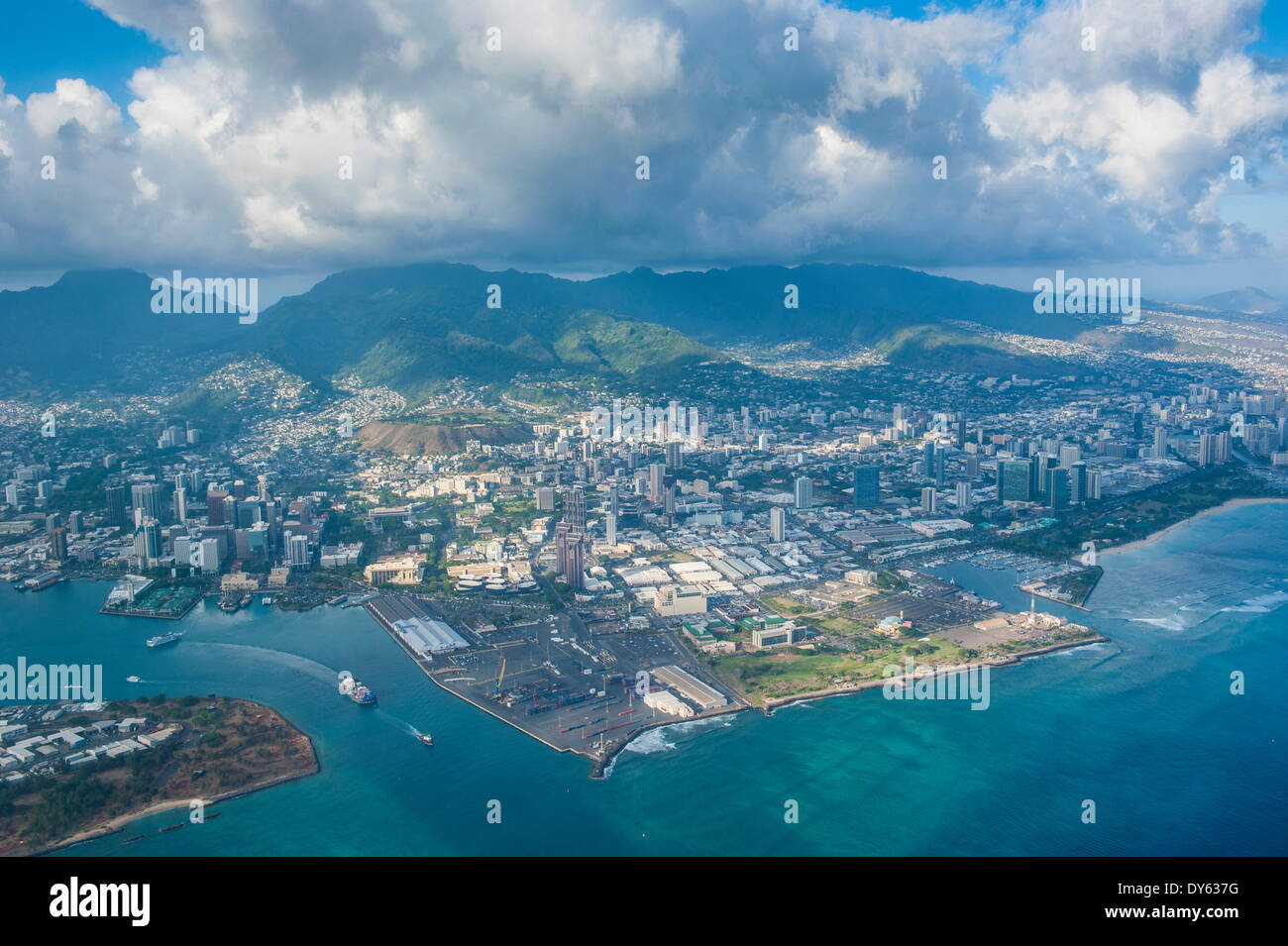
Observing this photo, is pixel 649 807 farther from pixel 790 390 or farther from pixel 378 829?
pixel 790 390

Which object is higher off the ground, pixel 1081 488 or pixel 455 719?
pixel 1081 488

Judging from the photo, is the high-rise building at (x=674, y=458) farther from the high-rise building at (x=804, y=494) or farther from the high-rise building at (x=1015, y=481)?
the high-rise building at (x=1015, y=481)

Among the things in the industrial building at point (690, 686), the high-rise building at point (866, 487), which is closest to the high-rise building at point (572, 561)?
the industrial building at point (690, 686)

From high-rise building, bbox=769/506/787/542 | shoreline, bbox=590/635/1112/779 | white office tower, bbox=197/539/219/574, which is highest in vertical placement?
high-rise building, bbox=769/506/787/542

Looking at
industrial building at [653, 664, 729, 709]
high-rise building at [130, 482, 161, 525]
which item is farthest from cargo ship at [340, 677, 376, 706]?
high-rise building at [130, 482, 161, 525]

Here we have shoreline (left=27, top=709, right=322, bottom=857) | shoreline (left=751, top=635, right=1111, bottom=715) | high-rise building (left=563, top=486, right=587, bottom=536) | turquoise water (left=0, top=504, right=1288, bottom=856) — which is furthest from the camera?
high-rise building (left=563, top=486, right=587, bottom=536)

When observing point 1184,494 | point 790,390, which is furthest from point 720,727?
point 790,390

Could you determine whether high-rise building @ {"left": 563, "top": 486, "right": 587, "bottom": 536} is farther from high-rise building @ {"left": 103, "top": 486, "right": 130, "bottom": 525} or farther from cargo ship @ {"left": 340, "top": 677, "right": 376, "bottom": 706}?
high-rise building @ {"left": 103, "top": 486, "right": 130, "bottom": 525}
